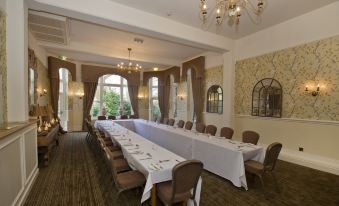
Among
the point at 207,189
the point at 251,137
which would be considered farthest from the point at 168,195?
the point at 251,137

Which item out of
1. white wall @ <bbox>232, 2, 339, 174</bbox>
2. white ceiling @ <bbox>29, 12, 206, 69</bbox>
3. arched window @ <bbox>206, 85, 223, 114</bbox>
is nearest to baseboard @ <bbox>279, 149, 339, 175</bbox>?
white wall @ <bbox>232, 2, 339, 174</bbox>

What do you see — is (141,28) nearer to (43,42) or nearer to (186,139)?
(186,139)

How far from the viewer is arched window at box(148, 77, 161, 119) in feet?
38.6

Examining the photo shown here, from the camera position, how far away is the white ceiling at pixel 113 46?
576 cm

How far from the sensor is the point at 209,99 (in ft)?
26.4

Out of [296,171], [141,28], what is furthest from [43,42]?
[296,171]

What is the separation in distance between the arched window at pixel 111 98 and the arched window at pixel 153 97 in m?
1.45

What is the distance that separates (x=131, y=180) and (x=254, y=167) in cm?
223

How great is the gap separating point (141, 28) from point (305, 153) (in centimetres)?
558

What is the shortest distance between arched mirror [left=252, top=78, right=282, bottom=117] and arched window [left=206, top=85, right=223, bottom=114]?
161cm

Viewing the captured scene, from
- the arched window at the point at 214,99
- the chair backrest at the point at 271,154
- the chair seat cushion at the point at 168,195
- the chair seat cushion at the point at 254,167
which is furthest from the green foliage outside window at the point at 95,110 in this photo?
the chair backrest at the point at 271,154

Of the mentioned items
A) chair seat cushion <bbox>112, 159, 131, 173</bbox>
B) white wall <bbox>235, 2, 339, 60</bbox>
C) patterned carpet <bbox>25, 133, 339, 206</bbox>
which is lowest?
patterned carpet <bbox>25, 133, 339, 206</bbox>

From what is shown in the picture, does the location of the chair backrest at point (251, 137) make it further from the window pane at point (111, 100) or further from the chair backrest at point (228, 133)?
the window pane at point (111, 100)

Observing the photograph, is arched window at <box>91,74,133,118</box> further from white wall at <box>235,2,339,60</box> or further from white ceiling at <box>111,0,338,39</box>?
white wall at <box>235,2,339,60</box>
